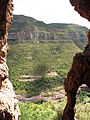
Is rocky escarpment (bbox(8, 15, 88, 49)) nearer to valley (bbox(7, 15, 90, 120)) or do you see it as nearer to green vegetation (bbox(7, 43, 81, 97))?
valley (bbox(7, 15, 90, 120))

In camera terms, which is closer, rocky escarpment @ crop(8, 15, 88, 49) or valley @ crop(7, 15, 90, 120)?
valley @ crop(7, 15, 90, 120)

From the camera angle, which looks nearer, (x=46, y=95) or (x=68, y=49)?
(x=46, y=95)

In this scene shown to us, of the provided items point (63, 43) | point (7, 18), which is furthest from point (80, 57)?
point (63, 43)

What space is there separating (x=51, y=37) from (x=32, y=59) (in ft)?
139

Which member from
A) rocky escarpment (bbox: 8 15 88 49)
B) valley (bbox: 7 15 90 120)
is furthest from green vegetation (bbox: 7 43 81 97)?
rocky escarpment (bbox: 8 15 88 49)

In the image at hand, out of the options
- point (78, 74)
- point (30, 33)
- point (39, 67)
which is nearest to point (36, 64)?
point (39, 67)

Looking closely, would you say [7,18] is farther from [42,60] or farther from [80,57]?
[42,60]

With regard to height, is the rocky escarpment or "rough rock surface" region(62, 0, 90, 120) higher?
the rocky escarpment

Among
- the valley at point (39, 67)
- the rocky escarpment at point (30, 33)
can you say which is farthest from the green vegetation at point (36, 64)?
the rocky escarpment at point (30, 33)

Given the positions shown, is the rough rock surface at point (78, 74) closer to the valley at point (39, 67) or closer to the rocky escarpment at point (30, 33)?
the valley at point (39, 67)

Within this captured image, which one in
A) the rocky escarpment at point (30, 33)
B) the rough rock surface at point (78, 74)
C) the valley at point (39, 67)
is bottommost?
the valley at point (39, 67)

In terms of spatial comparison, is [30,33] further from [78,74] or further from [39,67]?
[78,74]

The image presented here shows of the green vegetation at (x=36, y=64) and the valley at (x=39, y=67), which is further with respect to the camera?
the green vegetation at (x=36, y=64)

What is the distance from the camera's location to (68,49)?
297 feet
